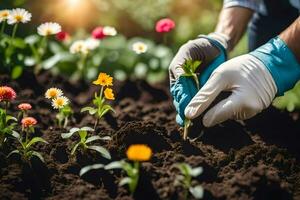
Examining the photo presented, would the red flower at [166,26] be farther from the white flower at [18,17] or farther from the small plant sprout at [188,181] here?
the small plant sprout at [188,181]

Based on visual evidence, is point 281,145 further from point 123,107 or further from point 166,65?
point 166,65

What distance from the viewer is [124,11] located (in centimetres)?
428

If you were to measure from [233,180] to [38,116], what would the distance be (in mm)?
1204

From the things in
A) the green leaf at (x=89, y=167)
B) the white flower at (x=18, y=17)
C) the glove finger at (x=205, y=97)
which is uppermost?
the white flower at (x=18, y=17)

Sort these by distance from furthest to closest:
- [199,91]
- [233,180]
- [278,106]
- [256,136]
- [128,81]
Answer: [128,81] → [278,106] → [256,136] → [199,91] → [233,180]

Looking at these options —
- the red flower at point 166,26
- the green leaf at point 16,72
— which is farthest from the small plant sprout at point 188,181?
the green leaf at point 16,72

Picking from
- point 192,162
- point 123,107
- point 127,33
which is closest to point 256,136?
point 192,162

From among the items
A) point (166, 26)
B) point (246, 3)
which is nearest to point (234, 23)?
point (246, 3)

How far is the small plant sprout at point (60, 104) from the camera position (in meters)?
2.53

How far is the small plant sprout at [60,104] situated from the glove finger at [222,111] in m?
0.67

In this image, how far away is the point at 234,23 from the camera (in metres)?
3.15

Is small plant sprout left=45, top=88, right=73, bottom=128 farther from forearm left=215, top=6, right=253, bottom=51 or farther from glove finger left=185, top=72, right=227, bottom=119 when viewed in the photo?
forearm left=215, top=6, right=253, bottom=51

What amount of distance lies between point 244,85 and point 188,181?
647 millimetres

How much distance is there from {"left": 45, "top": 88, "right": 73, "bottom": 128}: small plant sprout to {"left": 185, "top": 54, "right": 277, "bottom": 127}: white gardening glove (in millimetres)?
587
